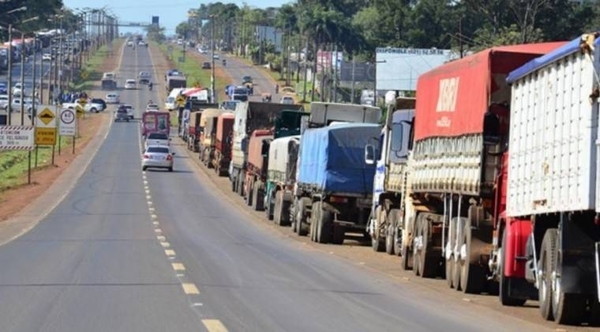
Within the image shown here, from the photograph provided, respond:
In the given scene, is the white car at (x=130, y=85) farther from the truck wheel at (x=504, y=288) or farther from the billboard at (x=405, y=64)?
the truck wheel at (x=504, y=288)

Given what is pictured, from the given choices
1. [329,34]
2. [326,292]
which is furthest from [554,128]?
[329,34]

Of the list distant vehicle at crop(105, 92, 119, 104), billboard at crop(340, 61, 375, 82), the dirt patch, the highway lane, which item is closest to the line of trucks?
the highway lane

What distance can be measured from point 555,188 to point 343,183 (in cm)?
1795

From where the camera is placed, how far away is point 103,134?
11712cm

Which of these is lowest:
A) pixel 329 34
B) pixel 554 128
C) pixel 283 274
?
pixel 283 274

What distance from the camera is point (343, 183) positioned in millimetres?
34562

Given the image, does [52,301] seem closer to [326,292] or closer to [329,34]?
[326,292]

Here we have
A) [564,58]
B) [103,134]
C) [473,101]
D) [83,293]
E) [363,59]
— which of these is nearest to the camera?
[564,58]

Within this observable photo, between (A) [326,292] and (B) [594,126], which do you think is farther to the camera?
(A) [326,292]

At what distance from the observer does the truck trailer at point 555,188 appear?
15.4m

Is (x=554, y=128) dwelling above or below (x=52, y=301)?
above

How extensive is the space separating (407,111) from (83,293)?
483 inches

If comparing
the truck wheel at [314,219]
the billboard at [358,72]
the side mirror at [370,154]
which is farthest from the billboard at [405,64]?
the side mirror at [370,154]

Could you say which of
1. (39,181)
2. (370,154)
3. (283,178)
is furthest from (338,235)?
(39,181)
